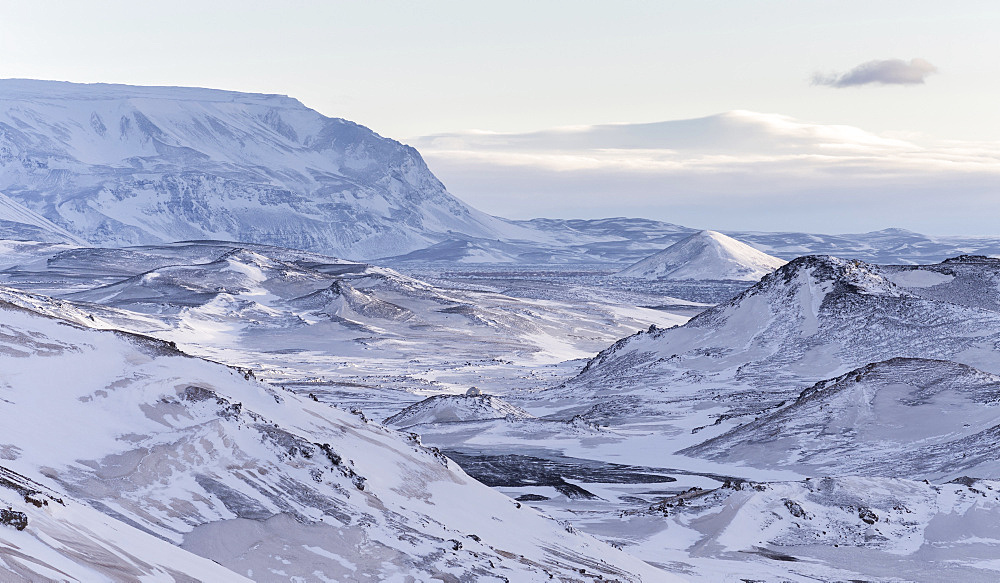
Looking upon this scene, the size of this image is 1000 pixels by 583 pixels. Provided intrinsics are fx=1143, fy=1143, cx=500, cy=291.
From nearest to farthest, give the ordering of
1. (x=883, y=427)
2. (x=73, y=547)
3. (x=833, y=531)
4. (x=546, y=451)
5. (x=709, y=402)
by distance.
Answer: (x=73, y=547)
(x=833, y=531)
(x=883, y=427)
(x=546, y=451)
(x=709, y=402)

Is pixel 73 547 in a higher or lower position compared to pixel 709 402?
higher

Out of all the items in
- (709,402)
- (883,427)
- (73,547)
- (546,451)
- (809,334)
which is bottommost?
(546,451)

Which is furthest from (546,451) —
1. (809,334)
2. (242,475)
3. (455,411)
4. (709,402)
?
(242,475)

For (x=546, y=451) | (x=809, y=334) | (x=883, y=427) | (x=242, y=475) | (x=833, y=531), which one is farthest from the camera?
(x=809, y=334)

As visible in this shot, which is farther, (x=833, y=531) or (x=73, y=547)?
(x=833, y=531)

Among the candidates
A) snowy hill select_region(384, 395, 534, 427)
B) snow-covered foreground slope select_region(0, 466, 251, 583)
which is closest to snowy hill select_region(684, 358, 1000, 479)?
snowy hill select_region(384, 395, 534, 427)

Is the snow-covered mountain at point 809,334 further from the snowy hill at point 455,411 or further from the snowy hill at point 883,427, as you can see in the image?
the snowy hill at point 455,411

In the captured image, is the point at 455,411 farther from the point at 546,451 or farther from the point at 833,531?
the point at 833,531

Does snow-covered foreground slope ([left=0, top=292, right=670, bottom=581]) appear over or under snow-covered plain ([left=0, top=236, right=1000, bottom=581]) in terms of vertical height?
over

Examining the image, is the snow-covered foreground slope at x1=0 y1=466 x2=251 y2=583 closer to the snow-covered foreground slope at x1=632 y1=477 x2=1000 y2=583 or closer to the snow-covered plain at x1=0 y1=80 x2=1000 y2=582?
the snow-covered plain at x1=0 y1=80 x2=1000 y2=582

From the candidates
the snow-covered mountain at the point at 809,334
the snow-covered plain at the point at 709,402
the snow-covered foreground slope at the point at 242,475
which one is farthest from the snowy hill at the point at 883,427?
the snow-covered foreground slope at the point at 242,475
